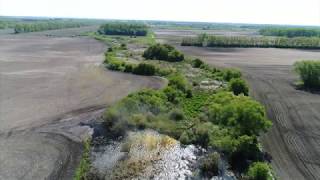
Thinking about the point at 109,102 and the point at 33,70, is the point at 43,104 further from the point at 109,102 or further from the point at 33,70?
the point at 33,70

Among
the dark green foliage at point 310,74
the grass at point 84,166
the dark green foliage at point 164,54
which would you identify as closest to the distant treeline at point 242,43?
the dark green foliage at point 164,54

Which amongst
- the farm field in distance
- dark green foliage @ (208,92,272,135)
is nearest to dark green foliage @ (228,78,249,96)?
the farm field in distance

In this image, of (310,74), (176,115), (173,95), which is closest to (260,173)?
(176,115)

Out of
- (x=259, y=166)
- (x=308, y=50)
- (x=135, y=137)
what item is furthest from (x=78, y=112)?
(x=308, y=50)

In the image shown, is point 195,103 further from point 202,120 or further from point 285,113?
point 285,113

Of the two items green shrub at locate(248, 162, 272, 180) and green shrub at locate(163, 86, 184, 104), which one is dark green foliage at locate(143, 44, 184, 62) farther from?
green shrub at locate(248, 162, 272, 180)

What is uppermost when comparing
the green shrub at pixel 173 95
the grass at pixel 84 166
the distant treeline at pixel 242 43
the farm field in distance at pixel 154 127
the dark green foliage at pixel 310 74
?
the distant treeline at pixel 242 43

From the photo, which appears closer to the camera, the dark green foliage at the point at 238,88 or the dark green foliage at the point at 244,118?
the dark green foliage at the point at 244,118

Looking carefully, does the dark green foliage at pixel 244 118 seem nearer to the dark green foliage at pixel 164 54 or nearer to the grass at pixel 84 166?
the grass at pixel 84 166
